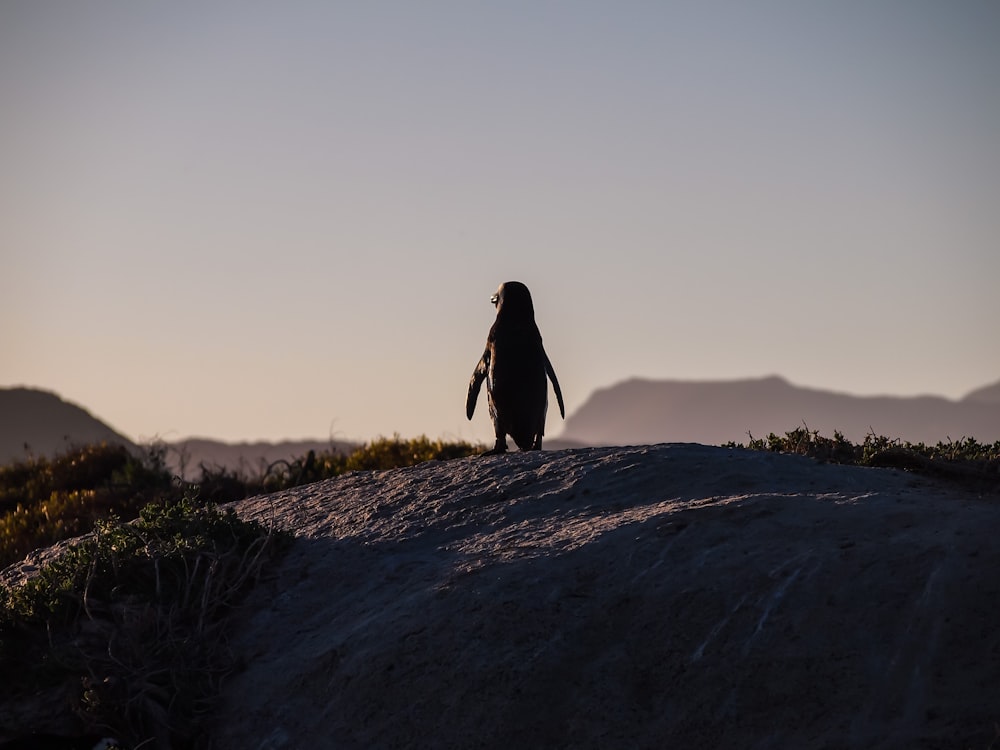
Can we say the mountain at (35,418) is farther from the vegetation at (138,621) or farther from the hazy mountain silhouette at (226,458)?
the vegetation at (138,621)

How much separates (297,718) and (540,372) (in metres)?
6.95

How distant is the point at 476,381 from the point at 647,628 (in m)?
7.51

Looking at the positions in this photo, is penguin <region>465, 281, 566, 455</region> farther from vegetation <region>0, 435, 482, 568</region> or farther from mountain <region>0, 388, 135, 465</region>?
mountain <region>0, 388, 135, 465</region>

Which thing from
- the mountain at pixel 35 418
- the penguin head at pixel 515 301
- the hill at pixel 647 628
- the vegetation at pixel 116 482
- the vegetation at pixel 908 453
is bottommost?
the hill at pixel 647 628

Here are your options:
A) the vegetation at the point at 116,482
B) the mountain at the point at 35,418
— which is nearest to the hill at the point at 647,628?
the vegetation at the point at 116,482

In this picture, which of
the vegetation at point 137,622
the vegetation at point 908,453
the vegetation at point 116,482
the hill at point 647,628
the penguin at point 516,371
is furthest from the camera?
the vegetation at point 116,482

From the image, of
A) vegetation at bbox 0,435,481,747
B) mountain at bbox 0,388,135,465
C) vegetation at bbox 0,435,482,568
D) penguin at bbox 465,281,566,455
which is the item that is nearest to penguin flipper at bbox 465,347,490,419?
penguin at bbox 465,281,566,455

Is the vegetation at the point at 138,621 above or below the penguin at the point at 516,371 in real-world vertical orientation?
below

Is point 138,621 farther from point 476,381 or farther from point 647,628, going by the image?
point 476,381

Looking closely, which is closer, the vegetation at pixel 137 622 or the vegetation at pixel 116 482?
the vegetation at pixel 137 622

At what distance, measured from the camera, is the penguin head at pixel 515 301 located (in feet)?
44.5

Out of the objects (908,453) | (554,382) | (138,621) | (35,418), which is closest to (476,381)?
(554,382)

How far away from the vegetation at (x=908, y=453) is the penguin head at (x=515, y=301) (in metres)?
2.87

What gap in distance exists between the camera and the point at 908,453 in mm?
9938
